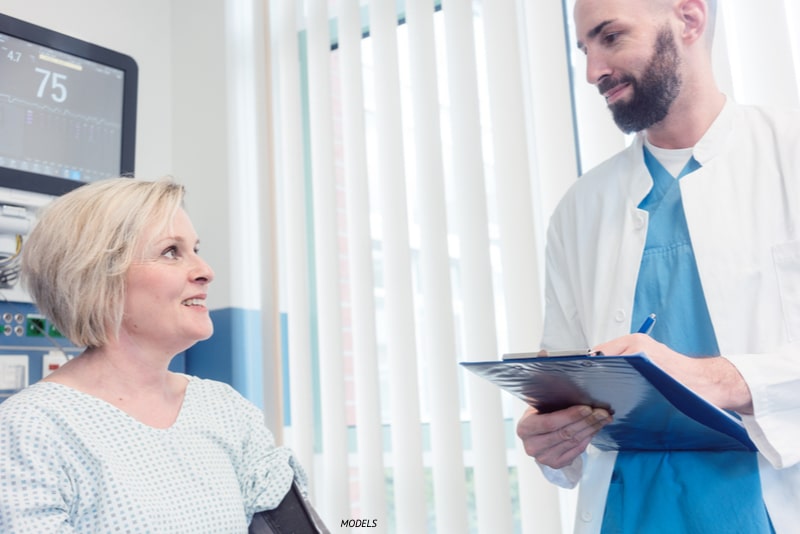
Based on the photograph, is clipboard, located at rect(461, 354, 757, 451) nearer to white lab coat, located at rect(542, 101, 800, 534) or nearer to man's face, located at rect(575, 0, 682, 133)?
white lab coat, located at rect(542, 101, 800, 534)

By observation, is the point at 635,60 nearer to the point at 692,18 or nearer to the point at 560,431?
the point at 692,18

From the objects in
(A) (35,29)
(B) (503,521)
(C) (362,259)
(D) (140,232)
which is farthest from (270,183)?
(B) (503,521)

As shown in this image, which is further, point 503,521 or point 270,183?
point 270,183

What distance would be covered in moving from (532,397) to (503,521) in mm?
912

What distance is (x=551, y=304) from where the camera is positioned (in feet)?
5.50

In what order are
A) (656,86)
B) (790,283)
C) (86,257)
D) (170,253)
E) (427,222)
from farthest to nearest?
(427,222)
(170,253)
(86,257)
(656,86)
(790,283)

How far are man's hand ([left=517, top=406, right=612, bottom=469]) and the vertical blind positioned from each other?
0.64 meters

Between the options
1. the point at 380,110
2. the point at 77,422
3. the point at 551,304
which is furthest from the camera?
the point at 380,110

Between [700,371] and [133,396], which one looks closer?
[700,371]

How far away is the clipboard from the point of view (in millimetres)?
1068

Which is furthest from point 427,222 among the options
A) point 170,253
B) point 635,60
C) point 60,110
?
point 60,110

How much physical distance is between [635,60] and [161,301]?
1.05 m

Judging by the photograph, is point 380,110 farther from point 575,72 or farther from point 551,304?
point 551,304

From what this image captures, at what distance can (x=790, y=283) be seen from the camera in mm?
1321
